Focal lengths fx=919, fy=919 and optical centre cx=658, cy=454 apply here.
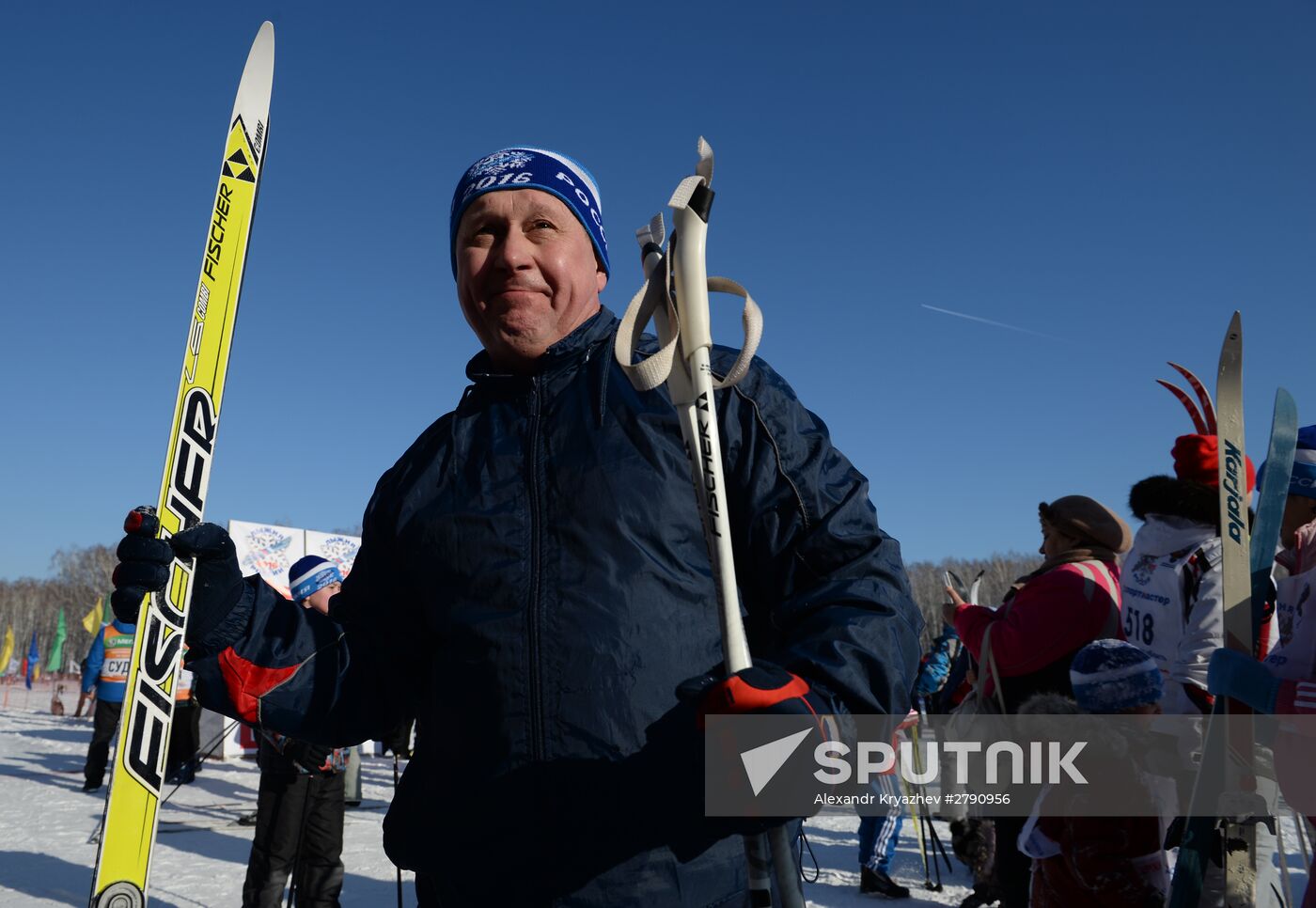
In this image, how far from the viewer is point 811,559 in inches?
54.7

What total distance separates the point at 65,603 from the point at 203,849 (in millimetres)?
69913

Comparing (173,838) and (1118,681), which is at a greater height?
(1118,681)

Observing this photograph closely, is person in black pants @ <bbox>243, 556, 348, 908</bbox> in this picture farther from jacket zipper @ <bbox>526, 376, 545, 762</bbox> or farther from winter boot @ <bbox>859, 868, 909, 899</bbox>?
jacket zipper @ <bbox>526, 376, 545, 762</bbox>

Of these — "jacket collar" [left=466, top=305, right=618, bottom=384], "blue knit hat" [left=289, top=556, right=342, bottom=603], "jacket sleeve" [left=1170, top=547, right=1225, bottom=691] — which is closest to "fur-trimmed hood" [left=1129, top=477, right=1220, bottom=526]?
"jacket sleeve" [left=1170, top=547, right=1225, bottom=691]

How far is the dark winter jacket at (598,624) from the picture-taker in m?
1.36

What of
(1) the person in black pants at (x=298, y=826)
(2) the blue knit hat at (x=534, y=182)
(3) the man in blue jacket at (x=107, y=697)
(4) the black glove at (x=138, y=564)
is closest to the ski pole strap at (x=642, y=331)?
(2) the blue knit hat at (x=534, y=182)

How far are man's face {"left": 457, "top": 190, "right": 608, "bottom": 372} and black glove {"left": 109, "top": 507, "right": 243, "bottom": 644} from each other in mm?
630

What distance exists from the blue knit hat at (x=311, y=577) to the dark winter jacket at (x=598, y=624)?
4.38 metres

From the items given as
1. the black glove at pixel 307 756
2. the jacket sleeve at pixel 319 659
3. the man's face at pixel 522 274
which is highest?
the man's face at pixel 522 274

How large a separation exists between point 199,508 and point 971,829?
4.82 m

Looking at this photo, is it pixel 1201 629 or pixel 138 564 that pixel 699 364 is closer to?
pixel 138 564

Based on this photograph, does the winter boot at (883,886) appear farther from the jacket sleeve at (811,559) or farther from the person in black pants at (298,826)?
the jacket sleeve at (811,559)

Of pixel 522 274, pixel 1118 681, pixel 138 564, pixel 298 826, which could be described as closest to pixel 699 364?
pixel 522 274

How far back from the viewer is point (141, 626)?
3.06m
